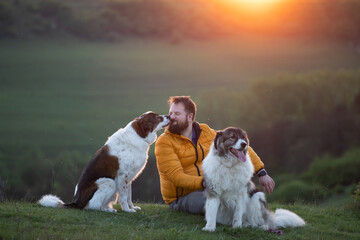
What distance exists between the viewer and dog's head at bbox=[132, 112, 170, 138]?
22.4 feet

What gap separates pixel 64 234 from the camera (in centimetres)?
482

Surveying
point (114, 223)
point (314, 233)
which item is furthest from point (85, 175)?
point (314, 233)

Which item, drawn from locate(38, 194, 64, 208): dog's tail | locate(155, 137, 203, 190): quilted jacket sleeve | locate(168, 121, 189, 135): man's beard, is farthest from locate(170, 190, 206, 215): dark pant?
locate(38, 194, 64, 208): dog's tail

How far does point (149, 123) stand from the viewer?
6.91 meters

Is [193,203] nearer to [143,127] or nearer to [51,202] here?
[143,127]

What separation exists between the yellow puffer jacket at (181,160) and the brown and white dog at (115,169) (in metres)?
0.49

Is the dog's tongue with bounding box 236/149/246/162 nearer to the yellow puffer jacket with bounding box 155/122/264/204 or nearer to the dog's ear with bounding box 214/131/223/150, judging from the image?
the dog's ear with bounding box 214/131/223/150

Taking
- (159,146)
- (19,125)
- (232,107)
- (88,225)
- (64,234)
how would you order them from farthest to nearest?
(19,125) < (232,107) < (159,146) < (88,225) < (64,234)

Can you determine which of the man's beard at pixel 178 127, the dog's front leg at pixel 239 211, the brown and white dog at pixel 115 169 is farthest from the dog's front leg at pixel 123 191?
the dog's front leg at pixel 239 211

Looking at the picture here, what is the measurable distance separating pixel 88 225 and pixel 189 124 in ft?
7.48

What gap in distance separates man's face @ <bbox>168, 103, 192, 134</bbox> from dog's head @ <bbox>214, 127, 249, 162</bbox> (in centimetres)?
111

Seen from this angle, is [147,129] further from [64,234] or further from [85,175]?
[64,234]

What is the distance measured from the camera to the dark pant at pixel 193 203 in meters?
6.27

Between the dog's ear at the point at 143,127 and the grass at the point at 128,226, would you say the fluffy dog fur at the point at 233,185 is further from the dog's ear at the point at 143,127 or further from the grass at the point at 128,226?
the dog's ear at the point at 143,127
